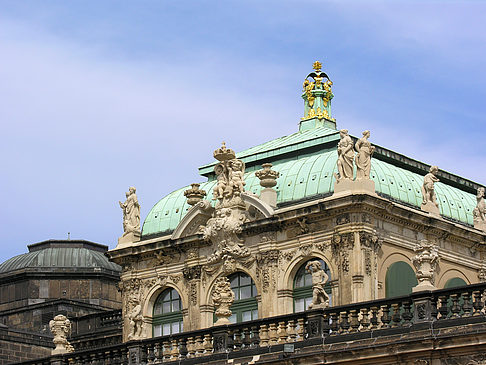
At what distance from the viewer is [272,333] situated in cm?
3941

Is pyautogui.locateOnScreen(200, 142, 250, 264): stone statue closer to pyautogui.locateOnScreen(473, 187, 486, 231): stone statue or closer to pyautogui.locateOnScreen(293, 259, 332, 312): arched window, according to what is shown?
pyautogui.locateOnScreen(293, 259, 332, 312): arched window

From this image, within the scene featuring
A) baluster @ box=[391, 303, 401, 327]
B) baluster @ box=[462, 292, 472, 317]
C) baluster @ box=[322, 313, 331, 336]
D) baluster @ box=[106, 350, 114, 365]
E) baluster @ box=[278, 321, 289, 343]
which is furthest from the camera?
baluster @ box=[106, 350, 114, 365]

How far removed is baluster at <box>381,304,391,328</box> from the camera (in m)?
35.3

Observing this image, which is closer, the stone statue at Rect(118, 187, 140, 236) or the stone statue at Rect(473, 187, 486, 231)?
the stone statue at Rect(473, 187, 486, 231)

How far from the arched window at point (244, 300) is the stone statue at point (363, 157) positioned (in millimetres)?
5911

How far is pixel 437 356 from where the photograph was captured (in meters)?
33.7

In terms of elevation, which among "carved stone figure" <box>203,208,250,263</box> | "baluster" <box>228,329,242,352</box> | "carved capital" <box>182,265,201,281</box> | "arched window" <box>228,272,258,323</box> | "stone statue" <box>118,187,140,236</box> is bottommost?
"baluster" <box>228,329,242,352</box>

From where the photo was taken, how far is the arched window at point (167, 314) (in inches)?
1949

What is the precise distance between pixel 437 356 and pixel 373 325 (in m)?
2.55

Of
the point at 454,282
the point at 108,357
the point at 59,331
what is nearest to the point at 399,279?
the point at 454,282

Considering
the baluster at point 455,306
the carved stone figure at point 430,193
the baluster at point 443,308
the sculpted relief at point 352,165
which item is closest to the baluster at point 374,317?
the baluster at point 443,308

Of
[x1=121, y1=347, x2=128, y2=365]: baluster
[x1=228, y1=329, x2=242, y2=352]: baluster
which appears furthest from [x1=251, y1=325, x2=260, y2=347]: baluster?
[x1=121, y1=347, x2=128, y2=365]: baluster

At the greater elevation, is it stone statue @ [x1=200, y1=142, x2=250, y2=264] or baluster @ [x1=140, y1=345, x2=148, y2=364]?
stone statue @ [x1=200, y1=142, x2=250, y2=264]

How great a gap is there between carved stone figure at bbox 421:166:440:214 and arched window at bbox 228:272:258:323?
269 inches
